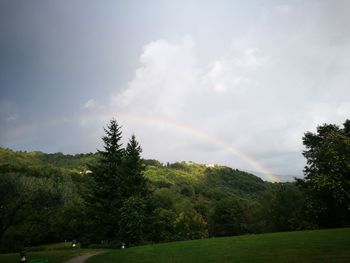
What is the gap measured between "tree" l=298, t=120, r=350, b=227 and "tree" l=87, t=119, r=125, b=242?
77.4 ft

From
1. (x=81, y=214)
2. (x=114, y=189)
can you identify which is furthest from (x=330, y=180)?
(x=81, y=214)

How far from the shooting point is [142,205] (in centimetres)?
3844

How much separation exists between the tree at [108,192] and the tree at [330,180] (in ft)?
77.4

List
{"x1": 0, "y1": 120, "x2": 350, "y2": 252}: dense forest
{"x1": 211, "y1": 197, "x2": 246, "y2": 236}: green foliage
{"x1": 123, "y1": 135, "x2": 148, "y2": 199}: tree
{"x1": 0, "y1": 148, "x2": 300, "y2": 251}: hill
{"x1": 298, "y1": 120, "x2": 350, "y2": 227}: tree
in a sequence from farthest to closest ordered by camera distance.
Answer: {"x1": 211, "y1": 197, "x2": 246, "y2": 236}: green foliage
{"x1": 123, "y1": 135, "x2": 148, "y2": 199}: tree
{"x1": 0, "y1": 148, "x2": 300, "y2": 251}: hill
{"x1": 0, "y1": 120, "x2": 350, "y2": 252}: dense forest
{"x1": 298, "y1": 120, "x2": 350, "y2": 227}: tree

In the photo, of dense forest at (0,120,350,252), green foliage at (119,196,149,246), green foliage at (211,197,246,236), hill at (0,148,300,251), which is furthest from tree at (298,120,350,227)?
green foliage at (211,197,246,236)

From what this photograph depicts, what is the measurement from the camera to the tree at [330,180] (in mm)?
34156

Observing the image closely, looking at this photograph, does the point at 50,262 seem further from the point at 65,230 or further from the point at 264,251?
the point at 65,230

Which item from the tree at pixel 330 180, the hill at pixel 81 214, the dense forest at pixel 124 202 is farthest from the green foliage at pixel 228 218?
the tree at pixel 330 180

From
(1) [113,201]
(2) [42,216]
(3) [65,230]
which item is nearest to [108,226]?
(1) [113,201]

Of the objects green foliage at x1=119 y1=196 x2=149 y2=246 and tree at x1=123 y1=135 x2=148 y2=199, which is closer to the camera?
green foliage at x1=119 y1=196 x2=149 y2=246

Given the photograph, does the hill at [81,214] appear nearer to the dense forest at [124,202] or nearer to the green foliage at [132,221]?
the dense forest at [124,202]

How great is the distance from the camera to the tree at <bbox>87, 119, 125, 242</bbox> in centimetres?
4225

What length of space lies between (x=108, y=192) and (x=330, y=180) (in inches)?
1067

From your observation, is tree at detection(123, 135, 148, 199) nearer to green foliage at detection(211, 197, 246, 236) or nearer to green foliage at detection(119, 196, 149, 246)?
green foliage at detection(119, 196, 149, 246)
